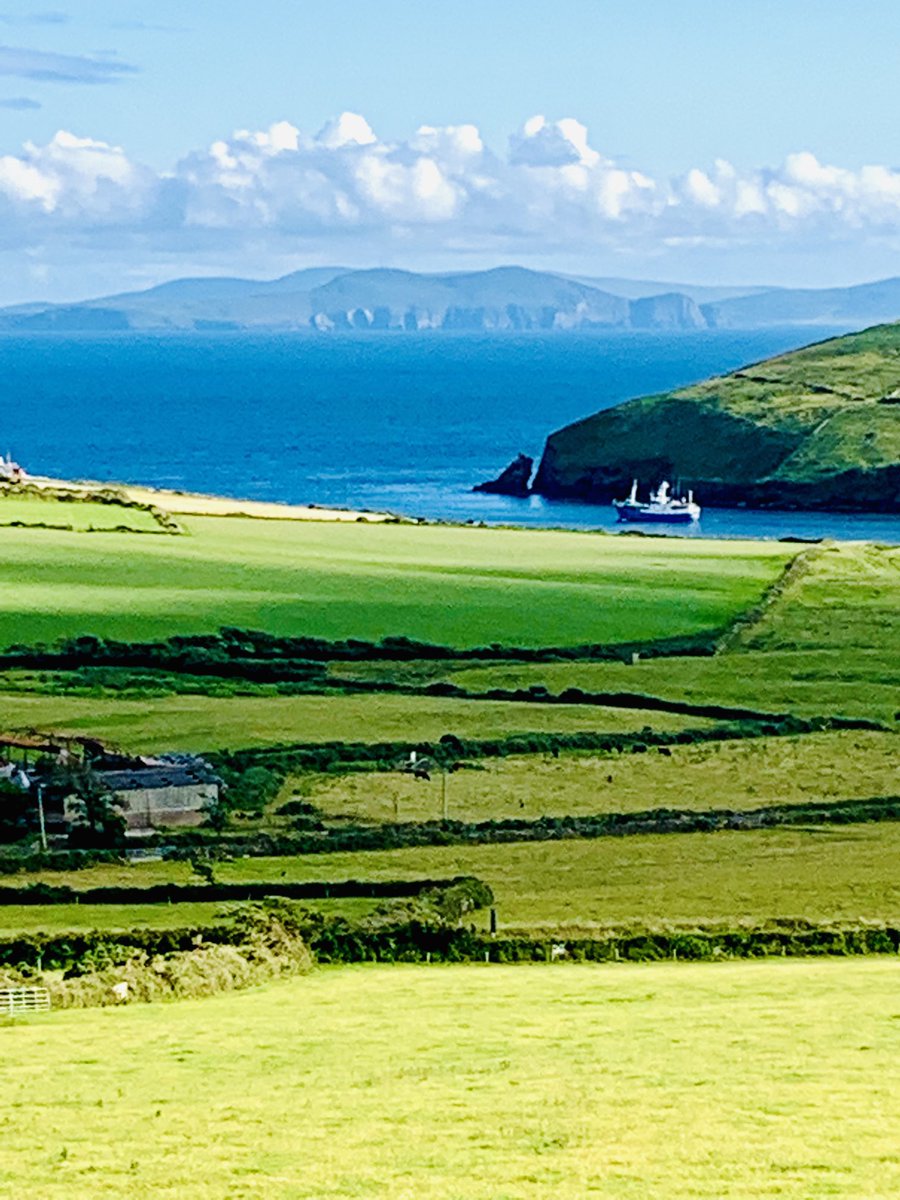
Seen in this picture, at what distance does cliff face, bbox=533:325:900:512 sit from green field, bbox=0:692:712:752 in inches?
3501

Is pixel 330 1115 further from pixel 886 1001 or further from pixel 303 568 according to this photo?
pixel 303 568

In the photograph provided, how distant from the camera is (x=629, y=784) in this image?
45.9 meters

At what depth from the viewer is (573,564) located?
80500 millimetres

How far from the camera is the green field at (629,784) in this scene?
1714 inches

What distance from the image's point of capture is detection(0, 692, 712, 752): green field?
49781mm

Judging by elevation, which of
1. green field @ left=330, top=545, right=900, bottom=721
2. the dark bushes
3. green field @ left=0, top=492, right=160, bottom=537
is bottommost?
the dark bushes

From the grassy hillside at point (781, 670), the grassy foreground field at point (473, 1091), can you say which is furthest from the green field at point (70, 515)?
the grassy foreground field at point (473, 1091)

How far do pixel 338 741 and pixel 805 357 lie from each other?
136m

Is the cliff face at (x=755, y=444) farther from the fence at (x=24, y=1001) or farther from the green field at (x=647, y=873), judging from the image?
the fence at (x=24, y=1001)

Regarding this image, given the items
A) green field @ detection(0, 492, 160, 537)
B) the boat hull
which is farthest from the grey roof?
the boat hull

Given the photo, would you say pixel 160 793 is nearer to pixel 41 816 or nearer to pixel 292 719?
pixel 41 816

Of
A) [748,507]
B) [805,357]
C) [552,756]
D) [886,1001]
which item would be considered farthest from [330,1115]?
[805,357]

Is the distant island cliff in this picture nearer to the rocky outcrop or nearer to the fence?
the rocky outcrop

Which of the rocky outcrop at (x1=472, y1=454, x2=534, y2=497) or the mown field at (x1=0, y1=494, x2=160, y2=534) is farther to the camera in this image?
the rocky outcrop at (x1=472, y1=454, x2=534, y2=497)
